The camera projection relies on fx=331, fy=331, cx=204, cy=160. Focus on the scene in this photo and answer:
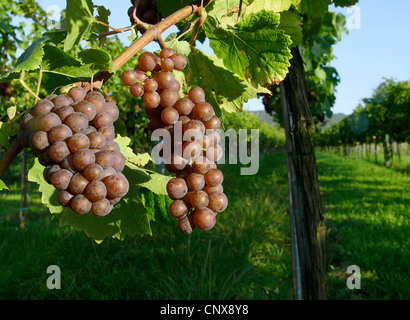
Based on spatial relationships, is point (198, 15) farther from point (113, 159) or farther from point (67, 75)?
point (113, 159)

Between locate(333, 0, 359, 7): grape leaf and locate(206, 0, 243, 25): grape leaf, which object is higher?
locate(333, 0, 359, 7): grape leaf

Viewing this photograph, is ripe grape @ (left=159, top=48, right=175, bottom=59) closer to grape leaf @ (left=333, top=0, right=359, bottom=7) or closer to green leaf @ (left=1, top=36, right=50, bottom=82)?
green leaf @ (left=1, top=36, right=50, bottom=82)

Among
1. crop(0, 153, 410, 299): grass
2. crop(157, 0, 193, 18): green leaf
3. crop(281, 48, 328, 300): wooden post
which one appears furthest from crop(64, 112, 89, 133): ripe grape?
crop(0, 153, 410, 299): grass

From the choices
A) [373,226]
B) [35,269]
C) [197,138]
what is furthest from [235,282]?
[197,138]

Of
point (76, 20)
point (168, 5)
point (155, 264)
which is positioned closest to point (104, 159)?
point (76, 20)

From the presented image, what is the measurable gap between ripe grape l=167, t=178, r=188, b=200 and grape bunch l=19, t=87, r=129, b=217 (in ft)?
0.34

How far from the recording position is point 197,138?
0.76 metres

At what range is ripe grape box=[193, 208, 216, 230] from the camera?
28.6 inches

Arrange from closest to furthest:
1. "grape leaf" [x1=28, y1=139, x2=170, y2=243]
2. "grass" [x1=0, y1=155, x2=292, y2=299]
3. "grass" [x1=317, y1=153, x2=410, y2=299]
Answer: "grape leaf" [x1=28, y1=139, x2=170, y2=243]
"grass" [x1=0, y1=155, x2=292, y2=299]
"grass" [x1=317, y1=153, x2=410, y2=299]

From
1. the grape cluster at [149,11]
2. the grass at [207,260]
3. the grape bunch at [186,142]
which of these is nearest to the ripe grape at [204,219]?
the grape bunch at [186,142]

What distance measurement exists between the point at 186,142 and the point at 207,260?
172 inches

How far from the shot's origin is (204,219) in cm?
Answer: 73

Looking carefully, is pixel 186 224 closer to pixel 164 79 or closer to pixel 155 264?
pixel 164 79

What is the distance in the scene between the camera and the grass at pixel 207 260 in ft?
13.9
